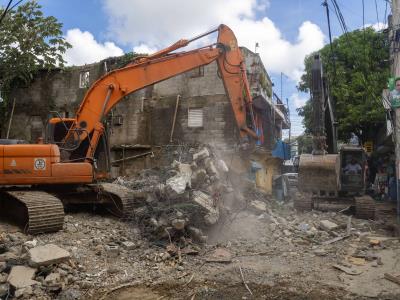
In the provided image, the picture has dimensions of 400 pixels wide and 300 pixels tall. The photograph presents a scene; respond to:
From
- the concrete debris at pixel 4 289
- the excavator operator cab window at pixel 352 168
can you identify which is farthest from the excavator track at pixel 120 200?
the excavator operator cab window at pixel 352 168

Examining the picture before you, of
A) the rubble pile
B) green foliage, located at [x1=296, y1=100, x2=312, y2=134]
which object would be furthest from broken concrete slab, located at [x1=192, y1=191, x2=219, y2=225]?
green foliage, located at [x1=296, y1=100, x2=312, y2=134]

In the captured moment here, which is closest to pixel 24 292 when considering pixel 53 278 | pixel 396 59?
pixel 53 278

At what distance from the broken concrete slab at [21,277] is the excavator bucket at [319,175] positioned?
30.5ft

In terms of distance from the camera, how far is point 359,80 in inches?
906

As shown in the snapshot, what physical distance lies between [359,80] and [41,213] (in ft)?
66.5

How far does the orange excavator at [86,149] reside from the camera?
26.5ft

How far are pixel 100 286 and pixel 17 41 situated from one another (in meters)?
18.1

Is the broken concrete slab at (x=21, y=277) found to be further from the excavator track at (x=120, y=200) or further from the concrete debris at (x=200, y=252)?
the excavator track at (x=120, y=200)

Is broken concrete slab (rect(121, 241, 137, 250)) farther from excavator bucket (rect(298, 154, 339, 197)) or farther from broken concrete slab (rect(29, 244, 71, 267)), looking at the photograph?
excavator bucket (rect(298, 154, 339, 197))

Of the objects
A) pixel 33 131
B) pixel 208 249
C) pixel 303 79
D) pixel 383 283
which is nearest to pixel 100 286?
pixel 208 249

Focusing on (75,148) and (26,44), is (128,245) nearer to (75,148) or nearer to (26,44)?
(75,148)

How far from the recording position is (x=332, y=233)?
9.87 m

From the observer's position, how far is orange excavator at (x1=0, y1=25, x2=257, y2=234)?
26.5 feet

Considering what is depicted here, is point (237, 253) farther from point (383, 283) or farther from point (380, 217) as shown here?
point (380, 217)
